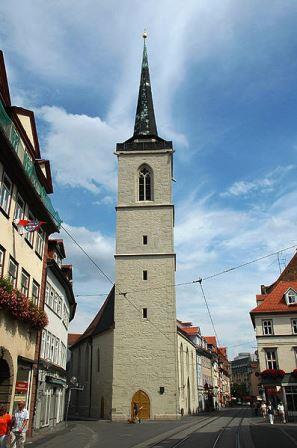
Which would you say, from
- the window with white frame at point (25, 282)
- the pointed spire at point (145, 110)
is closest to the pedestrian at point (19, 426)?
the window with white frame at point (25, 282)

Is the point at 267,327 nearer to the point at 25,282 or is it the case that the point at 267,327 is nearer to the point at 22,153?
the point at 25,282

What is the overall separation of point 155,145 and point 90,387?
22.9 metres

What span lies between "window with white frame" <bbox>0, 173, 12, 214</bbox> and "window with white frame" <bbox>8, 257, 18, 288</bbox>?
5.96 feet

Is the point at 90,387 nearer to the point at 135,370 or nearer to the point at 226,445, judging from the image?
the point at 135,370

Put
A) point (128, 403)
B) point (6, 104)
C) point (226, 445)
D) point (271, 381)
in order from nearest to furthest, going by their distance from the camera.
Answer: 1. point (226, 445)
2. point (6, 104)
3. point (128, 403)
4. point (271, 381)

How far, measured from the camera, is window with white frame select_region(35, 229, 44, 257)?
65.6 ft

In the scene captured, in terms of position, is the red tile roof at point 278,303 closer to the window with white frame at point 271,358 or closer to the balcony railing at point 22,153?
the window with white frame at point 271,358

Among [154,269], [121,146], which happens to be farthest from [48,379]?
[121,146]

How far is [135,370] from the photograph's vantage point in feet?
112

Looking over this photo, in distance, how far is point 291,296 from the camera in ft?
132

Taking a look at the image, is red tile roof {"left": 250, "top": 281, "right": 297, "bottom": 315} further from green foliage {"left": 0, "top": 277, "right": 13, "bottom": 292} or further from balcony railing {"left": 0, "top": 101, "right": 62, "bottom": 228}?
green foliage {"left": 0, "top": 277, "right": 13, "bottom": 292}

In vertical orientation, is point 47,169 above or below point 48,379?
above

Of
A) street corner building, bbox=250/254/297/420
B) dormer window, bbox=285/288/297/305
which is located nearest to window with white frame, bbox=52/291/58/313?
street corner building, bbox=250/254/297/420

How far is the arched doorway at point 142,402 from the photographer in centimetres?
3316
